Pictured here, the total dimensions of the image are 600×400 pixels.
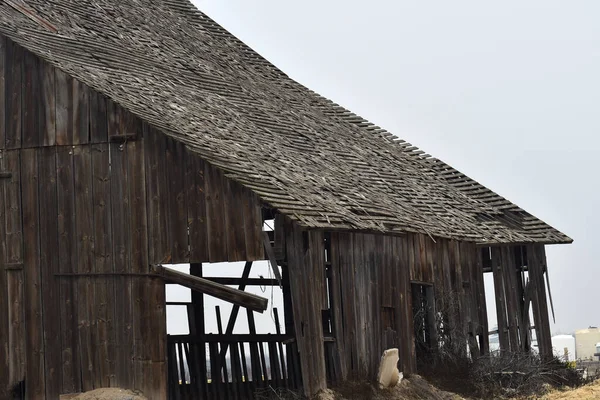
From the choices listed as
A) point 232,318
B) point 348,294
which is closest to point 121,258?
point 348,294

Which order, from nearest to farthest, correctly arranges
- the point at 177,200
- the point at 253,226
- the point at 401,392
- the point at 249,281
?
the point at 253,226 → the point at 177,200 → the point at 401,392 → the point at 249,281

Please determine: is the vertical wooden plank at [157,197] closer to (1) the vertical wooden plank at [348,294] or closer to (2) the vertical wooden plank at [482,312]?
(1) the vertical wooden plank at [348,294]

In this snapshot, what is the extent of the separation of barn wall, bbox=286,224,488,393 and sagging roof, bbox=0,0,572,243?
51cm

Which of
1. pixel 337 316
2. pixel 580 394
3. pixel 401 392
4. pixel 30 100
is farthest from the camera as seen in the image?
pixel 580 394

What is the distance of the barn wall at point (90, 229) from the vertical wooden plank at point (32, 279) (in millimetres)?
15

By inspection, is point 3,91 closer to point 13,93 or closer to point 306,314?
point 13,93

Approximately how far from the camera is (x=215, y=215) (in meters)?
16.3

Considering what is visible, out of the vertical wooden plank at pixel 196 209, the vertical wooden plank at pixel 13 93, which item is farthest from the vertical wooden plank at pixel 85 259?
the vertical wooden plank at pixel 196 209

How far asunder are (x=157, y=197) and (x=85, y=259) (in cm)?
145

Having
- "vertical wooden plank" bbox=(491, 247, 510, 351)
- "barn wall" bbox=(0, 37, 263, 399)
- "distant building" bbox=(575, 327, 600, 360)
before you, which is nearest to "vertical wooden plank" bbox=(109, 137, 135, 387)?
"barn wall" bbox=(0, 37, 263, 399)

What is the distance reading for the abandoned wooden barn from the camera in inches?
648

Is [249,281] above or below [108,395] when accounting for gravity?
above

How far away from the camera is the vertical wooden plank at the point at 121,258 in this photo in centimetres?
1664

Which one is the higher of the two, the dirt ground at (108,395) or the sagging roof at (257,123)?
the sagging roof at (257,123)
